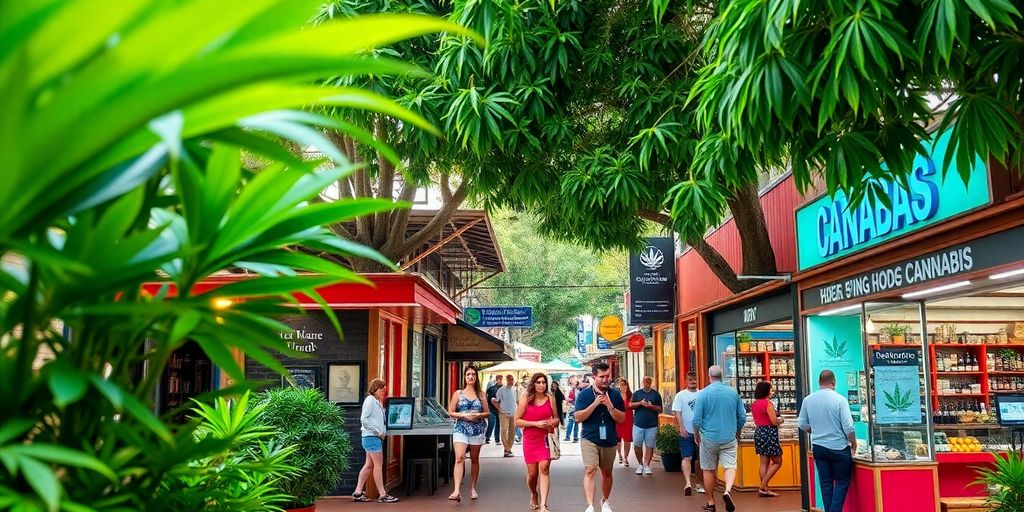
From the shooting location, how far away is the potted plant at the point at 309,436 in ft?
28.7

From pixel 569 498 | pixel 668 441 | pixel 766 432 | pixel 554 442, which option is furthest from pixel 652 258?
pixel 569 498

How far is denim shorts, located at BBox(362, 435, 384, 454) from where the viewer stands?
12008mm

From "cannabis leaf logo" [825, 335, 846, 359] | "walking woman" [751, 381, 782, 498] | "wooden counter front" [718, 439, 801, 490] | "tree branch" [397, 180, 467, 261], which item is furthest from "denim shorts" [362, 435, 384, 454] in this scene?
"cannabis leaf logo" [825, 335, 846, 359]

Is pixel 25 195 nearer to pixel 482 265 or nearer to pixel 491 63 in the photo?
pixel 491 63

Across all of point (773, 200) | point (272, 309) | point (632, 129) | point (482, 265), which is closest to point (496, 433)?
point (482, 265)

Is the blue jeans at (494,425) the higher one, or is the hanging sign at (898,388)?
the hanging sign at (898,388)

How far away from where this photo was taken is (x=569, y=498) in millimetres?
12633

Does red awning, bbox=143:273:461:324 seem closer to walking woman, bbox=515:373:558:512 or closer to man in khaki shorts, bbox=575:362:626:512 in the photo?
walking woman, bbox=515:373:558:512

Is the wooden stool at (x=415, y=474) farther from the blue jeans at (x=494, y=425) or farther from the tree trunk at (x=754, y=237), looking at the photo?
the blue jeans at (x=494, y=425)

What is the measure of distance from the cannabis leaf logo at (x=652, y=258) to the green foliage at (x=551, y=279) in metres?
22.0

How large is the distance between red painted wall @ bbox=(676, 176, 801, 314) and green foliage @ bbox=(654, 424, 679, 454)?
2.47 meters

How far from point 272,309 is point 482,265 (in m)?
24.1

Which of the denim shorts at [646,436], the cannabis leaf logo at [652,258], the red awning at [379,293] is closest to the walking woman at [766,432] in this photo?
the denim shorts at [646,436]

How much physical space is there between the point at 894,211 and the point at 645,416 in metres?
7.41
